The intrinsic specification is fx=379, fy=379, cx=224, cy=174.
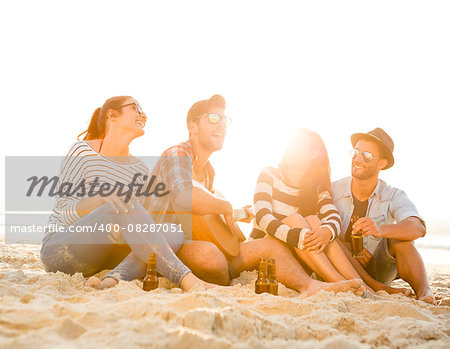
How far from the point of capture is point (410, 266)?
3.60 meters

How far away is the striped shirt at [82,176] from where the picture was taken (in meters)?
3.29

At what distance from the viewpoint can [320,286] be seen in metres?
3.21

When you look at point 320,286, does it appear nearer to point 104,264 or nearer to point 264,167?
point 264,167

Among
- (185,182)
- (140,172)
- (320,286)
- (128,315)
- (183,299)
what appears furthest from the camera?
(140,172)

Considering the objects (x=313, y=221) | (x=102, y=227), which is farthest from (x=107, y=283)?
(x=313, y=221)

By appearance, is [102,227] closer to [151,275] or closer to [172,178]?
[151,275]

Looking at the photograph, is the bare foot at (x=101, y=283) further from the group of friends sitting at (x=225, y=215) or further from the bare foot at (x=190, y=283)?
the bare foot at (x=190, y=283)

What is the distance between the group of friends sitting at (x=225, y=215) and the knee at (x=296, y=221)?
1 cm

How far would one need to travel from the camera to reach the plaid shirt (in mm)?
3451

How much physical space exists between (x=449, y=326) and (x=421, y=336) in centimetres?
36

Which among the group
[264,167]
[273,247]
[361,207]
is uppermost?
[264,167]

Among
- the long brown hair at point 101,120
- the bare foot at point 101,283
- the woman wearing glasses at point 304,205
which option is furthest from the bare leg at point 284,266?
the long brown hair at point 101,120

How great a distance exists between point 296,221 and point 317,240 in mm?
295

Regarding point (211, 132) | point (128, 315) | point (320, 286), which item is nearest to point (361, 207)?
point (320, 286)
